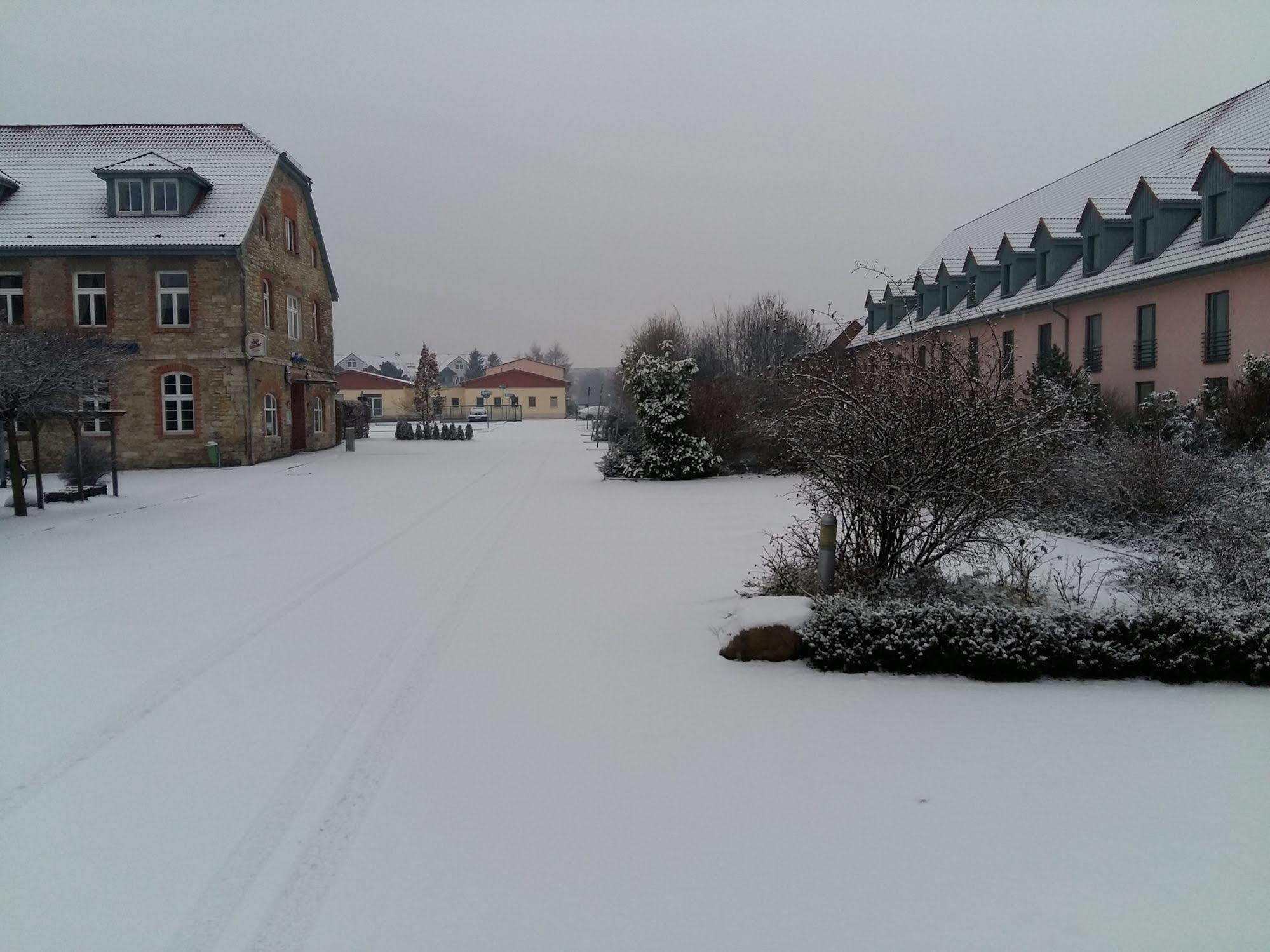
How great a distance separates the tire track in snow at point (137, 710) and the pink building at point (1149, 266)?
14025 mm

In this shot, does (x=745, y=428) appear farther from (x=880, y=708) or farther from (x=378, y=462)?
(x=880, y=708)

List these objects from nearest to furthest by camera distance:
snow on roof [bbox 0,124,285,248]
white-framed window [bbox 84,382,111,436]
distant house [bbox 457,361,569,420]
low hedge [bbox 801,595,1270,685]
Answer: low hedge [bbox 801,595,1270,685]
white-framed window [bbox 84,382,111,436]
snow on roof [bbox 0,124,285,248]
distant house [bbox 457,361,569,420]

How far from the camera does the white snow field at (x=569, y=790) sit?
3717 mm

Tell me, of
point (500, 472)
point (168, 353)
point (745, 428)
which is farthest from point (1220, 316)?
point (168, 353)

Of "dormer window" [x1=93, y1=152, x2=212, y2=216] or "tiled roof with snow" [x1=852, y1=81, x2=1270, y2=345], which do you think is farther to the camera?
"dormer window" [x1=93, y1=152, x2=212, y2=216]

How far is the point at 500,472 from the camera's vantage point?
25625 mm

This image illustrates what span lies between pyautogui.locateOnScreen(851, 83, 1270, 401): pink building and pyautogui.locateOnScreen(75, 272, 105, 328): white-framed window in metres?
21.7

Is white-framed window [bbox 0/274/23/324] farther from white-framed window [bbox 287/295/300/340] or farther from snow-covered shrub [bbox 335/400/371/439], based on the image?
snow-covered shrub [bbox 335/400/371/439]

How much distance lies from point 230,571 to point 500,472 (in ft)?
48.8

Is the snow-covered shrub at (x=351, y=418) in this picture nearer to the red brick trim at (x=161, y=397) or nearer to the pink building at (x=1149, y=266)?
the red brick trim at (x=161, y=397)

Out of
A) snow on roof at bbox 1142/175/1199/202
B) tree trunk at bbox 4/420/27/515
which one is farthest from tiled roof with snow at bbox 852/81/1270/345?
tree trunk at bbox 4/420/27/515

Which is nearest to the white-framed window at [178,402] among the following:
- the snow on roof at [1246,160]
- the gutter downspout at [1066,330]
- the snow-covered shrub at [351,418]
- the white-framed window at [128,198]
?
the white-framed window at [128,198]

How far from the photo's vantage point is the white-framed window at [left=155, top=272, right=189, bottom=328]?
86.4 ft

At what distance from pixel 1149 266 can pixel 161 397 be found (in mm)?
27885
